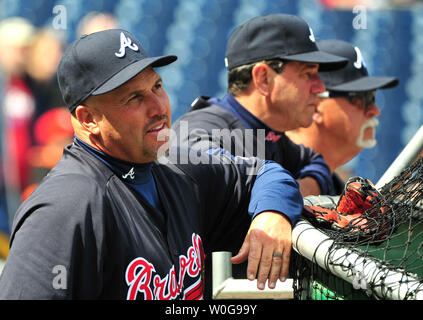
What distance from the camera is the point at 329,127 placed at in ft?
10.00

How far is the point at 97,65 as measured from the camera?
1509 millimetres

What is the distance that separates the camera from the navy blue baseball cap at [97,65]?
1.50 meters

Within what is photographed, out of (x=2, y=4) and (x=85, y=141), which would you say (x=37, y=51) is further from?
(x=85, y=141)

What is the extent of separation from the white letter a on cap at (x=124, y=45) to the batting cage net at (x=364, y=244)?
Result: 623mm

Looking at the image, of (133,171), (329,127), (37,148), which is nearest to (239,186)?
(133,171)

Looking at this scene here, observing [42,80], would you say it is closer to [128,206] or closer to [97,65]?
[97,65]

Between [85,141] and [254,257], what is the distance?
1.69ft

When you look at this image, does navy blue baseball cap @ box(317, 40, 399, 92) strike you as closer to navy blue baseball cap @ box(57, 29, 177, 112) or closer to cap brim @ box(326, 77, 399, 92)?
cap brim @ box(326, 77, 399, 92)

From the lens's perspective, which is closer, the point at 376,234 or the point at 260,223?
the point at 376,234

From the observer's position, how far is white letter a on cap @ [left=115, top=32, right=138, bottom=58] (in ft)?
5.03

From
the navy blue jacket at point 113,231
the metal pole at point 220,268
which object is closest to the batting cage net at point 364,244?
the navy blue jacket at point 113,231
